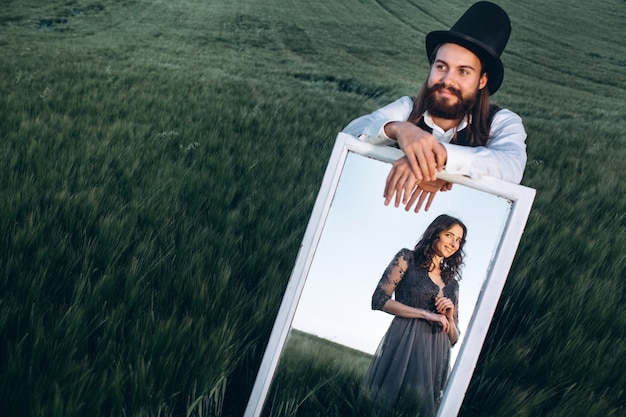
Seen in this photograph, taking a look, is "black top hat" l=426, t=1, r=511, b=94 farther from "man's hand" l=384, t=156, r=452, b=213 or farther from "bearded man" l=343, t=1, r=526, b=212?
"man's hand" l=384, t=156, r=452, b=213

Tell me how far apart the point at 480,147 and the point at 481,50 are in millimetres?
463

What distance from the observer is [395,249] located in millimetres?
1062

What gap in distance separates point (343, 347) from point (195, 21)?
11281mm

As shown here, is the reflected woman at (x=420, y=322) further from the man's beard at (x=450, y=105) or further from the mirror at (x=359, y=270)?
the man's beard at (x=450, y=105)

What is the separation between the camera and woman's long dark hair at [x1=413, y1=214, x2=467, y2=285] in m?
1.03

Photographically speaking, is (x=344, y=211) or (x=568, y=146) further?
(x=568, y=146)

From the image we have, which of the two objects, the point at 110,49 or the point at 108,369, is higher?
the point at 110,49

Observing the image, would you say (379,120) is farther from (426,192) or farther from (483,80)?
(483,80)

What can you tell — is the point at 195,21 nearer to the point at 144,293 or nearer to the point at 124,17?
the point at 124,17

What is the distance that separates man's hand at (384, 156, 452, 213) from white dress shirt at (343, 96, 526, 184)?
0.06 meters

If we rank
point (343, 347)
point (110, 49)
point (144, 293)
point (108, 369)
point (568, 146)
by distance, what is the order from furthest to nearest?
point (110, 49) < point (568, 146) < point (144, 293) < point (343, 347) < point (108, 369)

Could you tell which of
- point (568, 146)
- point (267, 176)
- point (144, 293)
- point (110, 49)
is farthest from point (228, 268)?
point (110, 49)

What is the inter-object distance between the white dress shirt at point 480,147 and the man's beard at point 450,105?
0.05 meters

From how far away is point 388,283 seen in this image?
3.45 ft
